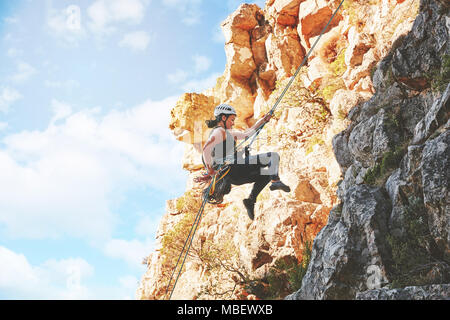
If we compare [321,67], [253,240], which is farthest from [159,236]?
[321,67]

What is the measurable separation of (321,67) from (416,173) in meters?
12.6

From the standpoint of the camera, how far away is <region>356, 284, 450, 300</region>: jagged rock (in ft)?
14.6

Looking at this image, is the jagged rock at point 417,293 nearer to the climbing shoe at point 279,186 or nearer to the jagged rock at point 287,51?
the climbing shoe at point 279,186

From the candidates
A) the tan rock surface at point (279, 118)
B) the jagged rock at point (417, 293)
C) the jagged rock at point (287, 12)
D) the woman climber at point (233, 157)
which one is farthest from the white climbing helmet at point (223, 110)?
the jagged rock at point (287, 12)

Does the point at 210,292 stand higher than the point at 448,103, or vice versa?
the point at 448,103

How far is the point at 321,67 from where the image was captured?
58.4 feet

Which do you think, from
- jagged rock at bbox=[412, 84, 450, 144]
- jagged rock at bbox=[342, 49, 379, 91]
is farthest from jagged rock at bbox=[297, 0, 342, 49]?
jagged rock at bbox=[412, 84, 450, 144]

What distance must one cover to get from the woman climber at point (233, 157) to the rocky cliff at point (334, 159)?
61.6 inches

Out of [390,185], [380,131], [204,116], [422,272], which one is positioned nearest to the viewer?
[422,272]

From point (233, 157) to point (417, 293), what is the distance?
145 inches

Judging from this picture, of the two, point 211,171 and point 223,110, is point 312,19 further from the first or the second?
point 211,171

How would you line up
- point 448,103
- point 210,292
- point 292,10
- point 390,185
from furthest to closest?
point 292,10
point 210,292
point 390,185
point 448,103

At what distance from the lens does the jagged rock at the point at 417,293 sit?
446 cm
